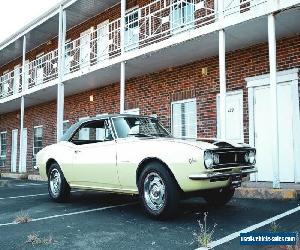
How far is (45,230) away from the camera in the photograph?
183 inches

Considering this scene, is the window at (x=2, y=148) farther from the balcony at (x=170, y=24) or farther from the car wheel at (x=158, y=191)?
the car wheel at (x=158, y=191)

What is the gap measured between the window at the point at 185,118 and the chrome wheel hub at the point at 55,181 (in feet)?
14.6

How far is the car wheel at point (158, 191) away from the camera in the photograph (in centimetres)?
486

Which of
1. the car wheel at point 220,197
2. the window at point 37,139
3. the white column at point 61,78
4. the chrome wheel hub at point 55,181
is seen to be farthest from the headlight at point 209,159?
the window at point 37,139

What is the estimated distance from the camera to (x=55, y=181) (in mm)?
7348

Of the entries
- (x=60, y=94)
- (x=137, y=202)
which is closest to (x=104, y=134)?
(x=137, y=202)

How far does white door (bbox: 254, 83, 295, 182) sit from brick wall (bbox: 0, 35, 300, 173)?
34 centimetres

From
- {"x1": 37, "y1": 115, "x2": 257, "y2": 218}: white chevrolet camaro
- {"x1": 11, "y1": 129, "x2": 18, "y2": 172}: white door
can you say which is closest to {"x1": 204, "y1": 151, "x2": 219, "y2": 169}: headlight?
{"x1": 37, "y1": 115, "x2": 257, "y2": 218}: white chevrolet camaro

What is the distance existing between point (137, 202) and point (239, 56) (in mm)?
5093

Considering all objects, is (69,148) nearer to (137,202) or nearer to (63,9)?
(137,202)

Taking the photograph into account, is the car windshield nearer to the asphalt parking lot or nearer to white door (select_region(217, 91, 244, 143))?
the asphalt parking lot

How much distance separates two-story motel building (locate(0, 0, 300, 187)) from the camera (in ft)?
26.7

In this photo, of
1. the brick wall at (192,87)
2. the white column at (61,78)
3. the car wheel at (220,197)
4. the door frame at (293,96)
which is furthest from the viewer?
the white column at (61,78)

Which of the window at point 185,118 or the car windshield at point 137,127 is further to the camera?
the window at point 185,118
